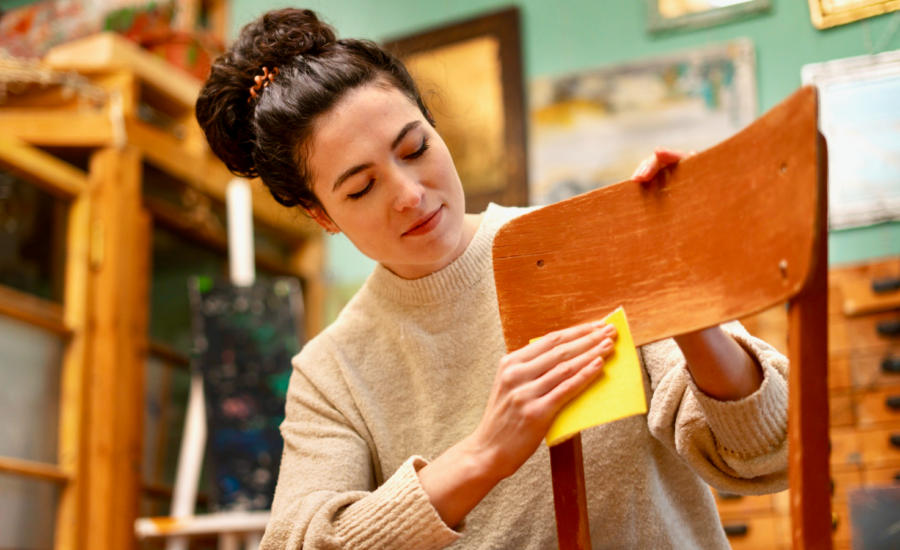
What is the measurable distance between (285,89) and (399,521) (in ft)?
1.77

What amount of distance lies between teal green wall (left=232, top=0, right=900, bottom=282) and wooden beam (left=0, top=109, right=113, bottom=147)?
630mm

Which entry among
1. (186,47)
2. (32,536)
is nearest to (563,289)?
(32,536)

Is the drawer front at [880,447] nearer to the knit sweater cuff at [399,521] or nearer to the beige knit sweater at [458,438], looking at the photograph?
the beige knit sweater at [458,438]

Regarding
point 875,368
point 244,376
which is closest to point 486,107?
point 244,376

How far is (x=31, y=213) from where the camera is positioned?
224cm

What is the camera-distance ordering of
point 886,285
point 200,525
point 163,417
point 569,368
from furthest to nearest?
1. point 163,417
2. point 886,285
3. point 200,525
4. point 569,368

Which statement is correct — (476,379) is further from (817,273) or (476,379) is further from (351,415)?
(817,273)

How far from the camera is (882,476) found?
7.16 feet

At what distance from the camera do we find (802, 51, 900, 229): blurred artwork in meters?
2.41

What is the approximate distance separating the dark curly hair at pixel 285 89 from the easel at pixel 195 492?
1158 mm

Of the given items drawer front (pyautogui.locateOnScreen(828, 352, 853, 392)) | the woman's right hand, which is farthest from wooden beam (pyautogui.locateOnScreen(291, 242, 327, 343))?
the woman's right hand

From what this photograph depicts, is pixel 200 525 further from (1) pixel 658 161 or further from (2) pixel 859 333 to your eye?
(2) pixel 859 333

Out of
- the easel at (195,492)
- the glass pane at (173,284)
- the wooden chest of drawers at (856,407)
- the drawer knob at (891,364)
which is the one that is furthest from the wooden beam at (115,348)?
the drawer knob at (891,364)

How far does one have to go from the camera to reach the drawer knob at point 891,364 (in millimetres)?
2201
